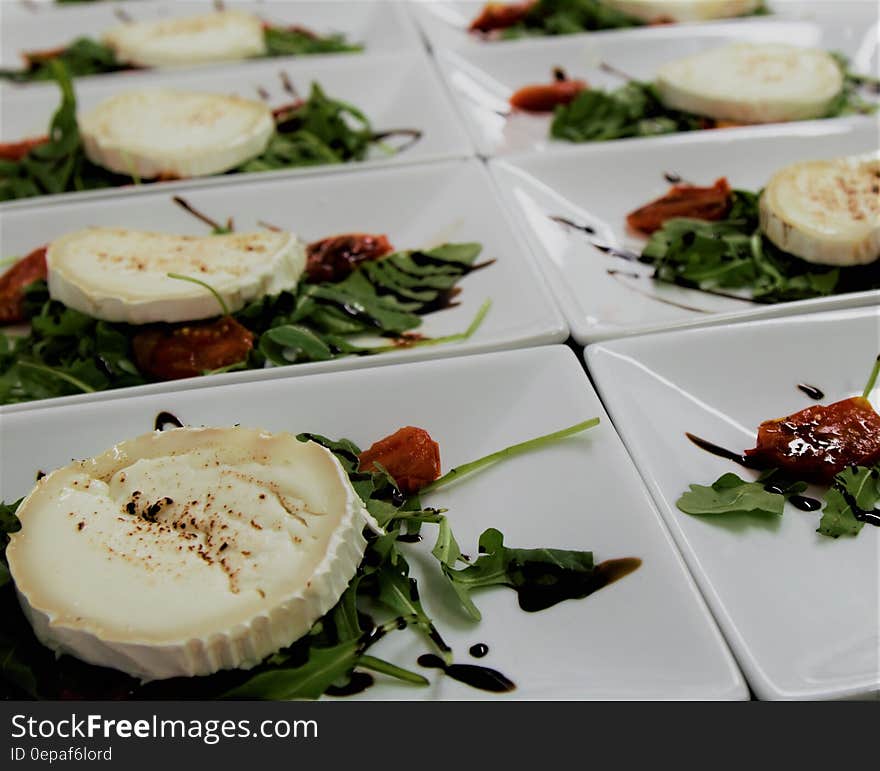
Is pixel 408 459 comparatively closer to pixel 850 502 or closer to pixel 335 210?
pixel 850 502

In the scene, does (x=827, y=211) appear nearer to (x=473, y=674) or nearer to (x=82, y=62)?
(x=473, y=674)

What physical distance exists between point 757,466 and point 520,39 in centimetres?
242

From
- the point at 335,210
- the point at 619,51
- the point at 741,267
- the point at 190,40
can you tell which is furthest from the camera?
the point at 190,40

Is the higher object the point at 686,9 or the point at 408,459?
the point at 686,9

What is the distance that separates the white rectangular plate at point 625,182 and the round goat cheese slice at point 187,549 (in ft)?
2.92

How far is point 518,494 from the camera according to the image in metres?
1.69

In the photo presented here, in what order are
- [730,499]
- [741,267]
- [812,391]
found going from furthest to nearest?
1. [741,267]
2. [812,391]
3. [730,499]

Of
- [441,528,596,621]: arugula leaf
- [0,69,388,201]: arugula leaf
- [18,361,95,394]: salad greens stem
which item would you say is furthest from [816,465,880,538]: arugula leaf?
[0,69,388,201]: arugula leaf

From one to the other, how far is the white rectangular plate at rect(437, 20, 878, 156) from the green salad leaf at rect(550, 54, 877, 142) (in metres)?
0.31

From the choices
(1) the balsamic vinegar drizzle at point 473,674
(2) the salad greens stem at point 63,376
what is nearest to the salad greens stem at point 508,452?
(1) the balsamic vinegar drizzle at point 473,674

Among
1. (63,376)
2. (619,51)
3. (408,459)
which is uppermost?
(619,51)

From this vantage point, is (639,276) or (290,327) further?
(639,276)

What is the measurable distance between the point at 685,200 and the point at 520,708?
1.56 meters

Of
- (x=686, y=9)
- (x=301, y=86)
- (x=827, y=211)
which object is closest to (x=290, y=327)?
(x=827, y=211)
